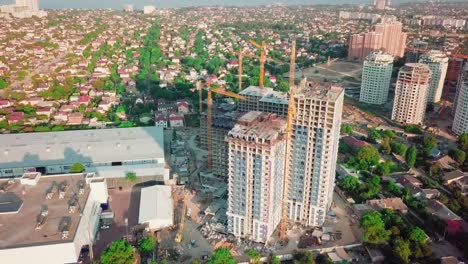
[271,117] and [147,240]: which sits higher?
[271,117]

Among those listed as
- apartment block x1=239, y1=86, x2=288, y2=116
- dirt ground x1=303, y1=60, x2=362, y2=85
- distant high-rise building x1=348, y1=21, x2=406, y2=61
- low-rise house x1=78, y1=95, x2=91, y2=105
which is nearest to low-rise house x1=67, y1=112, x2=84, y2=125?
low-rise house x1=78, y1=95, x2=91, y2=105

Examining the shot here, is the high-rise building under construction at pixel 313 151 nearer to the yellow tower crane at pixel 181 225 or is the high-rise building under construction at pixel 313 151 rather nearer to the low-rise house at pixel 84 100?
the yellow tower crane at pixel 181 225

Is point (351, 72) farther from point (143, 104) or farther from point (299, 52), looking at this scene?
point (143, 104)

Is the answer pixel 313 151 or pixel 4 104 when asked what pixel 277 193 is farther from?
pixel 4 104

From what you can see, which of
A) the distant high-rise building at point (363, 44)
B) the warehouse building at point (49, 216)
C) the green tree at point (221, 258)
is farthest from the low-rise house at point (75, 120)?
the distant high-rise building at point (363, 44)

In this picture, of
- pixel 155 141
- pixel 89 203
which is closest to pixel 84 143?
pixel 155 141

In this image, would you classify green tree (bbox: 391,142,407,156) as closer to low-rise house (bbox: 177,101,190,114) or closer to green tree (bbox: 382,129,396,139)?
green tree (bbox: 382,129,396,139)

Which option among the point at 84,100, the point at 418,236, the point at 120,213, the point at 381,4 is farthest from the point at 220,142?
the point at 381,4
